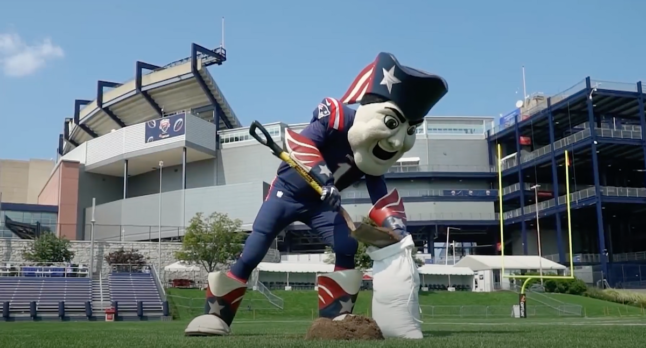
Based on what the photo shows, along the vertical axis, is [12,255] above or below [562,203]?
→ below

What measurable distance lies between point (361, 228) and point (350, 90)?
1.97 m

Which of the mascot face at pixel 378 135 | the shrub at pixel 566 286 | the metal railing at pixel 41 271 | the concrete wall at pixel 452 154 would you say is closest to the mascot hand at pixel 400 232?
the mascot face at pixel 378 135

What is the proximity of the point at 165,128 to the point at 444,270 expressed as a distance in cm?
2481

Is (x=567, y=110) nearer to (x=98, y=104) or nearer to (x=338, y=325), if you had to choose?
(x=98, y=104)

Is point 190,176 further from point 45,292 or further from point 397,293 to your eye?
point 397,293

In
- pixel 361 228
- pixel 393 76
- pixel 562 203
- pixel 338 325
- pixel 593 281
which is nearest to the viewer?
pixel 338 325

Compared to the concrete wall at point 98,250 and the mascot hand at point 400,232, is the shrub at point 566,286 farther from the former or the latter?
the mascot hand at point 400,232

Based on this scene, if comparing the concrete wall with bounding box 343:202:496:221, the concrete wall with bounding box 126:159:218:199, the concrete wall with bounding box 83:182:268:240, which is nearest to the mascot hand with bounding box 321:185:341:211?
the concrete wall with bounding box 83:182:268:240

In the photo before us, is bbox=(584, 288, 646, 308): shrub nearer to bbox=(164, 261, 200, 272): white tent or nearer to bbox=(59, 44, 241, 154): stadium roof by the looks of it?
bbox=(164, 261, 200, 272): white tent

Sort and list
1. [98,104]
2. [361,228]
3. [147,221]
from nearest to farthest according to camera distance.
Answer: [361,228]
[147,221]
[98,104]

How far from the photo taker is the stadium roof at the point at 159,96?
53750 millimetres

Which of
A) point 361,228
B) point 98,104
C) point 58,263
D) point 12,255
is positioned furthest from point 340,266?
point 98,104

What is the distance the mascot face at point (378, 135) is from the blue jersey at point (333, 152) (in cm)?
14

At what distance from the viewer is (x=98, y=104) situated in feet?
190
